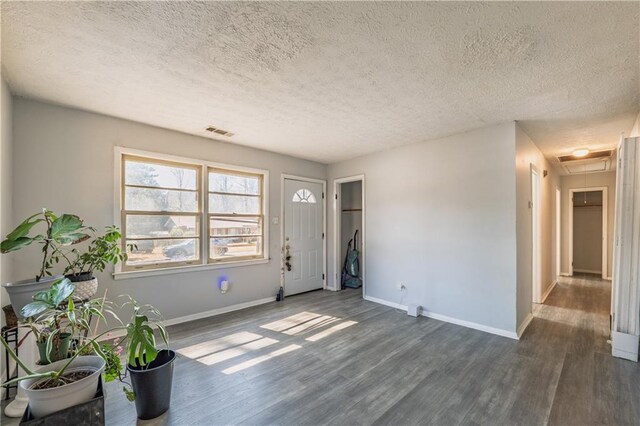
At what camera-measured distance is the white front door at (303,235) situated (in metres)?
4.91

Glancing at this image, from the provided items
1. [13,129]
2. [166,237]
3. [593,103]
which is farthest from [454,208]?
[13,129]

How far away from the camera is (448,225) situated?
3.71 m

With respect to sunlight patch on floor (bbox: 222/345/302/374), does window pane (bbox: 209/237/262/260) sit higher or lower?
higher

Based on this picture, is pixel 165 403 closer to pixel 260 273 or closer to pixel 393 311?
pixel 260 273

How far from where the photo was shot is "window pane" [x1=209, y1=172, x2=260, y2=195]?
402 cm

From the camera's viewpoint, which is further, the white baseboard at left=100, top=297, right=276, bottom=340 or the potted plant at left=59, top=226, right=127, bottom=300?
the white baseboard at left=100, top=297, right=276, bottom=340

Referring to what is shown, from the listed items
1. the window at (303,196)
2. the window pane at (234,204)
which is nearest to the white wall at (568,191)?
the window at (303,196)

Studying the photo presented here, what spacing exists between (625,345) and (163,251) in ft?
16.7

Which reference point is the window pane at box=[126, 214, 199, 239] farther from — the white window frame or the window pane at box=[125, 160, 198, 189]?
the window pane at box=[125, 160, 198, 189]

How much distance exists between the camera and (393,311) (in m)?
4.11

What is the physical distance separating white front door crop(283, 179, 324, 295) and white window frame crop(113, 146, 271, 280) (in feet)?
1.44

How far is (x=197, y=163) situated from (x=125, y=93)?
131 centimetres

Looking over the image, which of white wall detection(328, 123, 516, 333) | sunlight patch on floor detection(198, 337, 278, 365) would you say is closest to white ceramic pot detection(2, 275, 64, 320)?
sunlight patch on floor detection(198, 337, 278, 365)

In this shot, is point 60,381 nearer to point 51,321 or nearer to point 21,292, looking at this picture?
point 51,321
